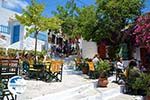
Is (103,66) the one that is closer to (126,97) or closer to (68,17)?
(126,97)

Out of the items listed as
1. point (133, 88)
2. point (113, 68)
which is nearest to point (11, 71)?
point (133, 88)

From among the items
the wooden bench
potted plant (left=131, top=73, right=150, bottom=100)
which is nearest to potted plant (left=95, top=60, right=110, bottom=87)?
potted plant (left=131, top=73, right=150, bottom=100)

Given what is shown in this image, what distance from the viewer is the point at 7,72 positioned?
9586mm

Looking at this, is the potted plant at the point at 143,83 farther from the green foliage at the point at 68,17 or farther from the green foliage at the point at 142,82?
the green foliage at the point at 68,17

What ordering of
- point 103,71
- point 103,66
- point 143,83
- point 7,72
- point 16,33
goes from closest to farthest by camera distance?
point 7,72 < point 143,83 < point 103,71 < point 103,66 < point 16,33

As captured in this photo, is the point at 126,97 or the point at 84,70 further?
the point at 84,70

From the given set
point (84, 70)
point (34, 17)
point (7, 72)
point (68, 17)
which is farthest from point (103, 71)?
point (68, 17)

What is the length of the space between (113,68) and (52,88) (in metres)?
7.11

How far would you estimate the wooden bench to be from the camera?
29.2 feet

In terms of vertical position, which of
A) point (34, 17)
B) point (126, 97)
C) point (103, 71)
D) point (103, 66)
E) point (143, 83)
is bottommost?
point (126, 97)

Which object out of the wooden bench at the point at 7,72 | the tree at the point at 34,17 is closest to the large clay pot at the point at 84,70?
the tree at the point at 34,17

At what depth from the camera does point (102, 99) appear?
12.5 m

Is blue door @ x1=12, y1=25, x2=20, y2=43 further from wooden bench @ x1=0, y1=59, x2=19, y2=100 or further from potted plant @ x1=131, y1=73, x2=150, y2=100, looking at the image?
wooden bench @ x1=0, y1=59, x2=19, y2=100

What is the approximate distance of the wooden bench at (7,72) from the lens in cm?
889
